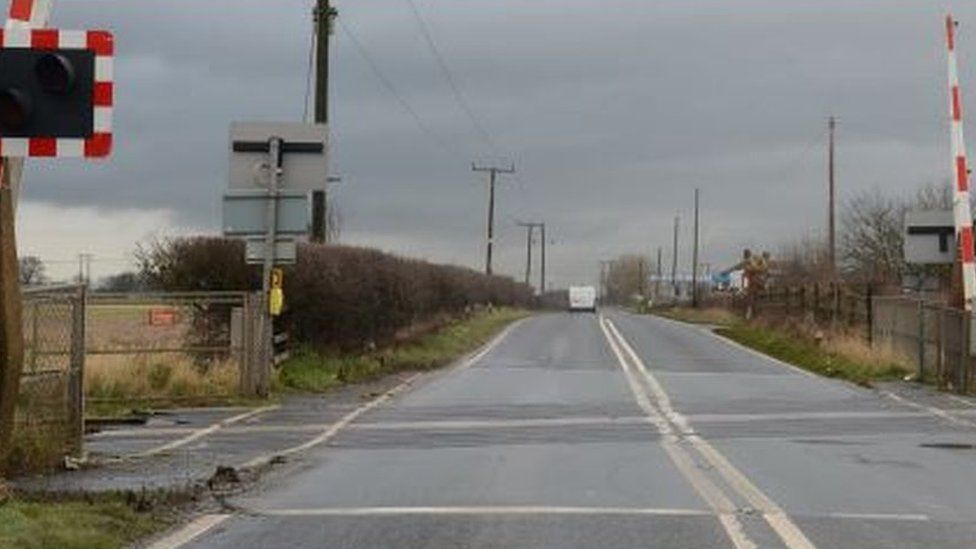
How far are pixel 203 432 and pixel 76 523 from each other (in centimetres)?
759

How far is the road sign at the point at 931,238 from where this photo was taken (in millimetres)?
25156

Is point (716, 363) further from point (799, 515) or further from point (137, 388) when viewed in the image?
point (799, 515)

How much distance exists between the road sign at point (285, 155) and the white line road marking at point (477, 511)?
1242 centimetres

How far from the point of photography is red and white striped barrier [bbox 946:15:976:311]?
23766mm

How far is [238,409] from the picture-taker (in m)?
20.8

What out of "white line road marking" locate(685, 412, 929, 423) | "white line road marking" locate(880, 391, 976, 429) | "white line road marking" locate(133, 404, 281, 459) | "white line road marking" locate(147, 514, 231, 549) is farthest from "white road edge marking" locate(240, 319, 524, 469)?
"white line road marking" locate(880, 391, 976, 429)

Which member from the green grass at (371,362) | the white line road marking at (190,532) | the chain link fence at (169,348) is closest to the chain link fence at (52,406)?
the white line road marking at (190,532)

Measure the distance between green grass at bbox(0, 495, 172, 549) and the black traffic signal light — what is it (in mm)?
2511

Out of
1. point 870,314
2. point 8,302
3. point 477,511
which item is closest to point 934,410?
point 477,511

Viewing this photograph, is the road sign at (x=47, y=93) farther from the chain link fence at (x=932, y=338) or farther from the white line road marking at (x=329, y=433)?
the chain link fence at (x=932, y=338)

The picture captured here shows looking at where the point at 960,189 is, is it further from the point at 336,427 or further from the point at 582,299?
the point at 582,299

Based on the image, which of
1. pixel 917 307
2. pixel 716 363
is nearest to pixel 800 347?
pixel 716 363

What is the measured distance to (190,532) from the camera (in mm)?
9875

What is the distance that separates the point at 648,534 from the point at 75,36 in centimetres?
505
